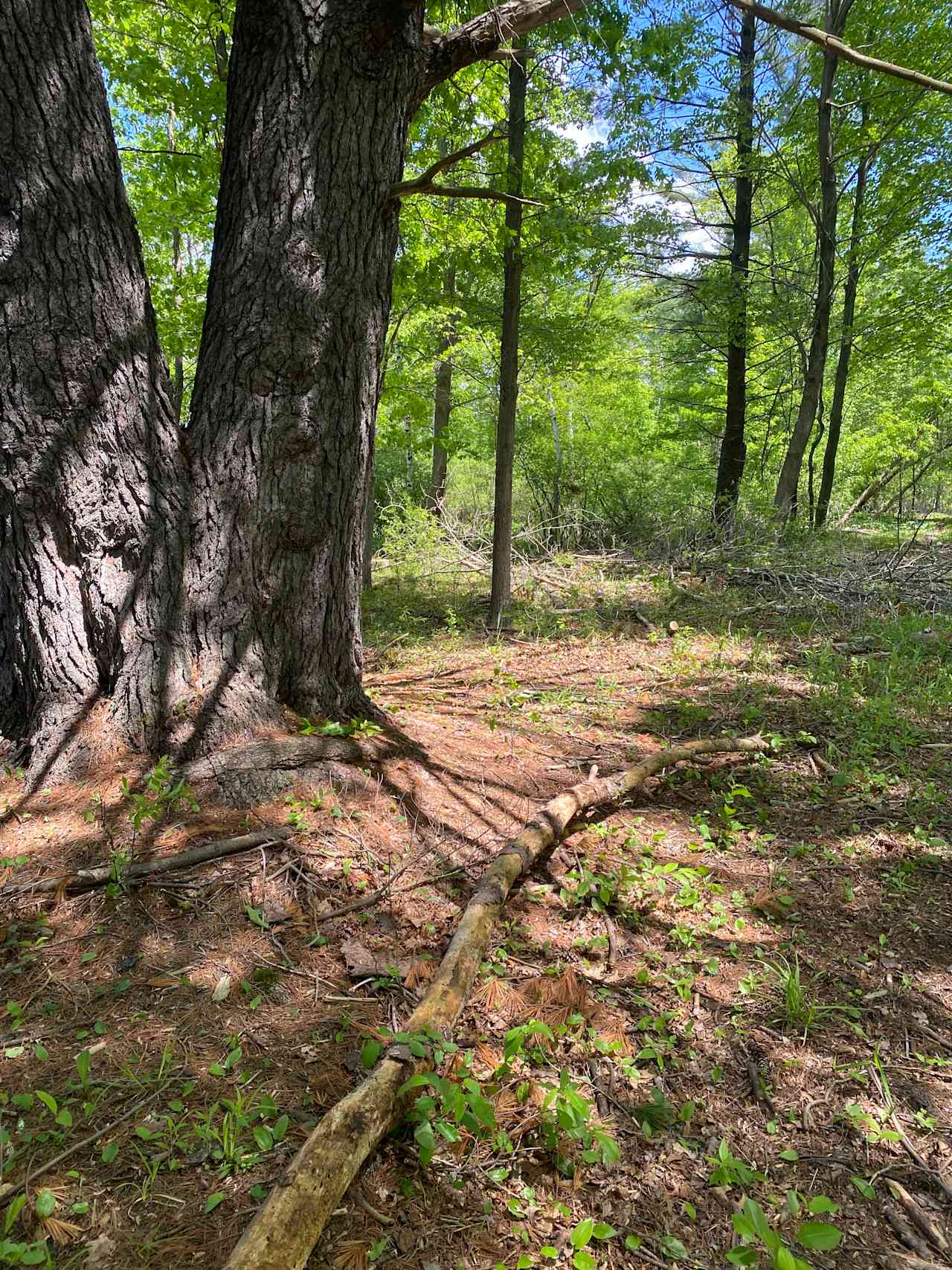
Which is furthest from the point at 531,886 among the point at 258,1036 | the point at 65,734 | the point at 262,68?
the point at 262,68

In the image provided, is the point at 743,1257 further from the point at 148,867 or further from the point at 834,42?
the point at 834,42

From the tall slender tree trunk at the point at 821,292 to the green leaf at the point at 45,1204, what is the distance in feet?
33.3

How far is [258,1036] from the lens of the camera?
76.3 inches

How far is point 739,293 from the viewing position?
1030 cm

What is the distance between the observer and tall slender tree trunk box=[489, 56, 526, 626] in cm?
639

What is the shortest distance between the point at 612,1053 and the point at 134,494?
8.91 ft

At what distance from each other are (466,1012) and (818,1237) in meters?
1.08

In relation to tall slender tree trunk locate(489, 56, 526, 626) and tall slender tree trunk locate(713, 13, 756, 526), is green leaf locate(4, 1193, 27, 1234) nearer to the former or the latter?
tall slender tree trunk locate(489, 56, 526, 626)

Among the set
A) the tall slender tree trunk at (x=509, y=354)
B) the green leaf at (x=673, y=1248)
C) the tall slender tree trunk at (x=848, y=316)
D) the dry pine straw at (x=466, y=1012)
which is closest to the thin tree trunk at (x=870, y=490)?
the tall slender tree trunk at (x=848, y=316)

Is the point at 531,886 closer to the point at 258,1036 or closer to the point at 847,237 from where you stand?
the point at 258,1036

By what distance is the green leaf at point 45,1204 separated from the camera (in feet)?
4.48

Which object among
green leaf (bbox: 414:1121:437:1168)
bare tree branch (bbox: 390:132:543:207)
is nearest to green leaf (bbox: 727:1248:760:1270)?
green leaf (bbox: 414:1121:437:1168)

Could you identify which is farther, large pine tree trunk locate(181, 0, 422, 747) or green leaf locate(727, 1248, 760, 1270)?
large pine tree trunk locate(181, 0, 422, 747)

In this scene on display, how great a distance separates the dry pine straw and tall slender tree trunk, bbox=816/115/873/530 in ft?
33.9
